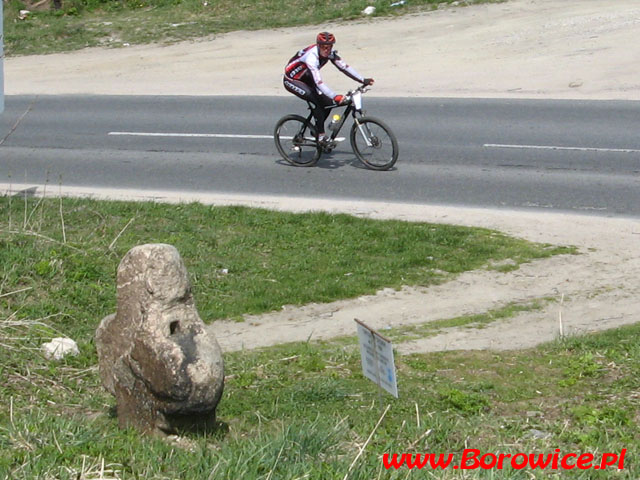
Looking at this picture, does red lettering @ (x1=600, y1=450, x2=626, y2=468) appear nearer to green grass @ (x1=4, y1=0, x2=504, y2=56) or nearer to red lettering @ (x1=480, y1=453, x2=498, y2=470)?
red lettering @ (x1=480, y1=453, x2=498, y2=470)

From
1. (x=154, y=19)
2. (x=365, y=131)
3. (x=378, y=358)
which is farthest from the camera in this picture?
(x=154, y=19)

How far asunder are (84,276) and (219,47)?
16.2 meters

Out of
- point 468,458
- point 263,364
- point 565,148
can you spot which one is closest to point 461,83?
point 565,148

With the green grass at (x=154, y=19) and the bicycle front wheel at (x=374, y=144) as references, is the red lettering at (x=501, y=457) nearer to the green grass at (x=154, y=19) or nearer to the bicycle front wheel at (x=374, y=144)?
the bicycle front wheel at (x=374, y=144)

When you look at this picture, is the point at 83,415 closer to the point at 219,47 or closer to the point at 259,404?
the point at 259,404

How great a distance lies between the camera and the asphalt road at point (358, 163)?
42.3 ft

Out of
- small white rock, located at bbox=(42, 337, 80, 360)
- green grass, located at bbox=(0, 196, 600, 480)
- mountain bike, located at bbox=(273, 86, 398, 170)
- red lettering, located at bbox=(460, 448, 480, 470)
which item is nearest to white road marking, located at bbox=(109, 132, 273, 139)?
mountain bike, located at bbox=(273, 86, 398, 170)

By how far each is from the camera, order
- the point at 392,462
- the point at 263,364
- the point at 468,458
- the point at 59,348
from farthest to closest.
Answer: the point at 59,348, the point at 263,364, the point at 468,458, the point at 392,462

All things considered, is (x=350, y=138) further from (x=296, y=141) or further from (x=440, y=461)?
(x=440, y=461)

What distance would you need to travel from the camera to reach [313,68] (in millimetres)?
13125

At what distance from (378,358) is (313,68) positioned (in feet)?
27.2

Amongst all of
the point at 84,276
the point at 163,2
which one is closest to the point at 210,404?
the point at 84,276

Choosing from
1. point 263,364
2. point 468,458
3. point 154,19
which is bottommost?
point 263,364

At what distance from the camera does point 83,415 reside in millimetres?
6129
